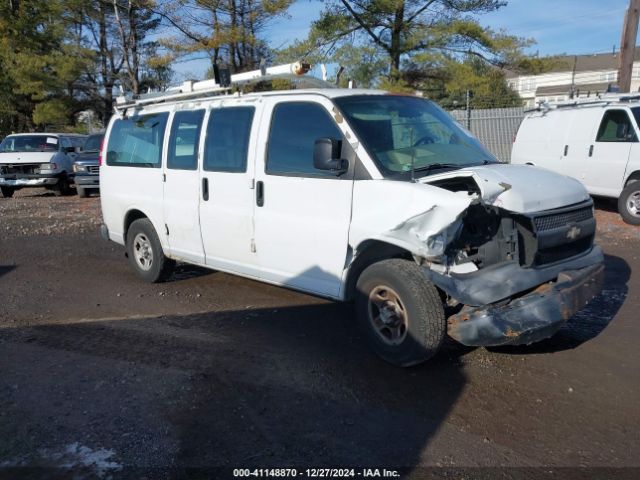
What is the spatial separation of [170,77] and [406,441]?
2621 centimetres

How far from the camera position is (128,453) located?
10.5 ft

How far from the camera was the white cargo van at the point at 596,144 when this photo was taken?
985 cm

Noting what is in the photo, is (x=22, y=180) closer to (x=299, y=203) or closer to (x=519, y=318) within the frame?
(x=299, y=203)

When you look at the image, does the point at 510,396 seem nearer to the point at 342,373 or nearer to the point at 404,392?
the point at 404,392

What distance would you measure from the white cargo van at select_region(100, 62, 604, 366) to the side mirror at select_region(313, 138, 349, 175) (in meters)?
0.01

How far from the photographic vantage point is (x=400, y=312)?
414 centimetres

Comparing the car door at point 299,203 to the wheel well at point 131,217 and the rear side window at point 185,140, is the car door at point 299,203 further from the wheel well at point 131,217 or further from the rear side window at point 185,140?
the wheel well at point 131,217

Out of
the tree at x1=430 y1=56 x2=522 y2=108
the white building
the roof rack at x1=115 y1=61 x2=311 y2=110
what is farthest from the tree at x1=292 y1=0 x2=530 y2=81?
the white building

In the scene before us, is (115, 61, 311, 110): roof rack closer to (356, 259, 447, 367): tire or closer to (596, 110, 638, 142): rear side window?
(356, 259, 447, 367): tire

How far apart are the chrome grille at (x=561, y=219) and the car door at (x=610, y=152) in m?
6.57

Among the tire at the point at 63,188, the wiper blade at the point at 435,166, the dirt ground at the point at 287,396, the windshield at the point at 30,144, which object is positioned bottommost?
the tire at the point at 63,188

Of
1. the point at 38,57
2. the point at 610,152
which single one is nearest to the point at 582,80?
the point at 38,57

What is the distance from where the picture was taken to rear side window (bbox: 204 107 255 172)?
17.1ft

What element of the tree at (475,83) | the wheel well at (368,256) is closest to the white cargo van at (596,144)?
the tree at (475,83)
